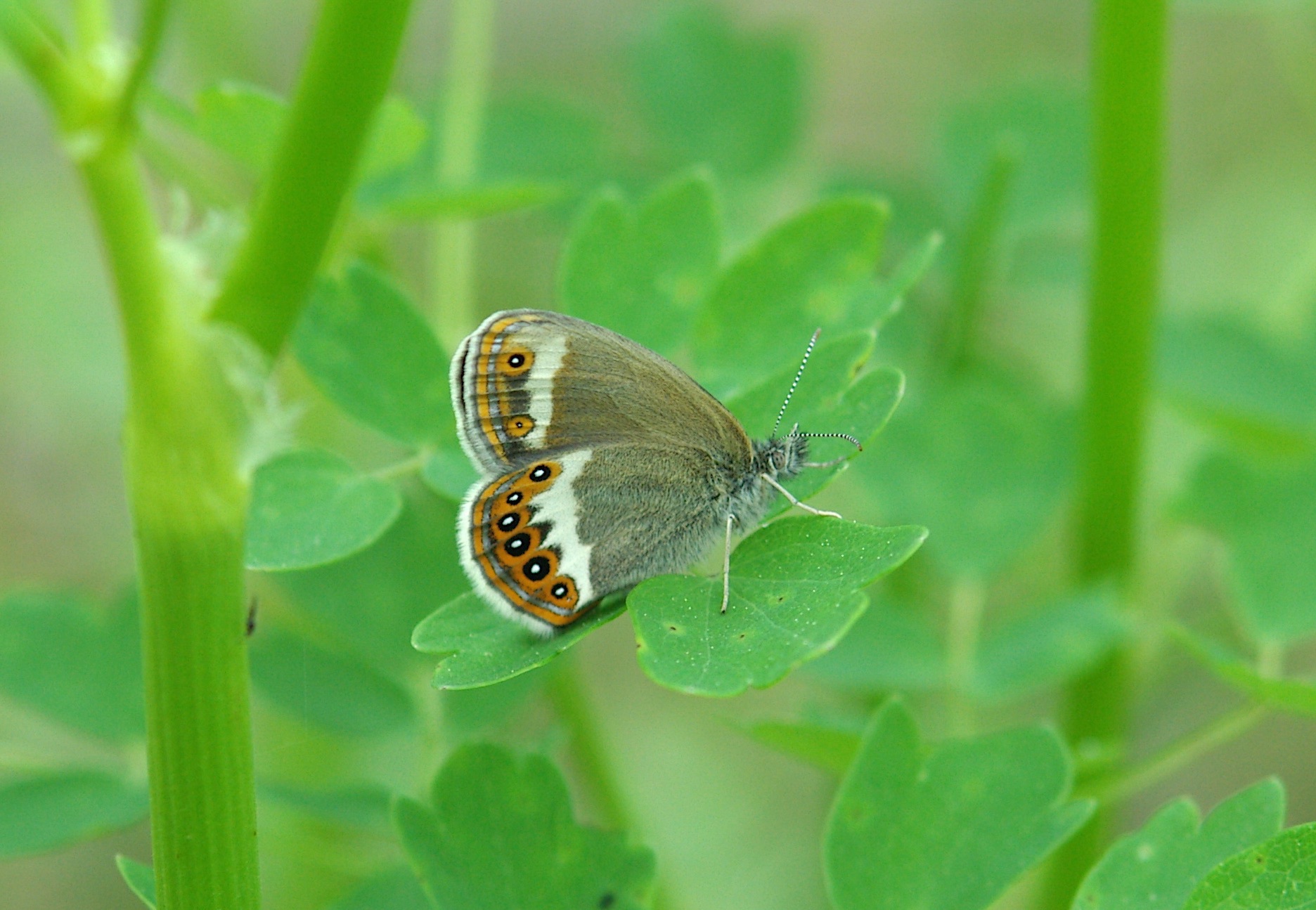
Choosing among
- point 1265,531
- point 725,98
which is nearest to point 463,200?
point 725,98

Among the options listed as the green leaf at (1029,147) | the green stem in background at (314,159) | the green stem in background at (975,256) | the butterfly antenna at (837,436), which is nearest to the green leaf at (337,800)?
the butterfly antenna at (837,436)

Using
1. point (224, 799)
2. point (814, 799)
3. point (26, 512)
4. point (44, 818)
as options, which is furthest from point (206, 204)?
point (26, 512)

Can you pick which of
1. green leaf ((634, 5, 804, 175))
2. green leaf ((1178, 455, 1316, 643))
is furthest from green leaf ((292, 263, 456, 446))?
green leaf ((634, 5, 804, 175))

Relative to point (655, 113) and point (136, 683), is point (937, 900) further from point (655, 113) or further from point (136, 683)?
point (655, 113)

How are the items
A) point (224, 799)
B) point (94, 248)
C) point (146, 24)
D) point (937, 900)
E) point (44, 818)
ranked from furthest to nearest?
point (94, 248) < point (44, 818) < point (937, 900) < point (224, 799) < point (146, 24)

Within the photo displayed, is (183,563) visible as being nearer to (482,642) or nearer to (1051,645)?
(482,642)

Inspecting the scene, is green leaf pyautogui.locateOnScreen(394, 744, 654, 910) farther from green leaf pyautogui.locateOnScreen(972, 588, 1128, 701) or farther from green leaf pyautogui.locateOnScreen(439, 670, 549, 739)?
green leaf pyautogui.locateOnScreen(972, 588, 1128, 701)
